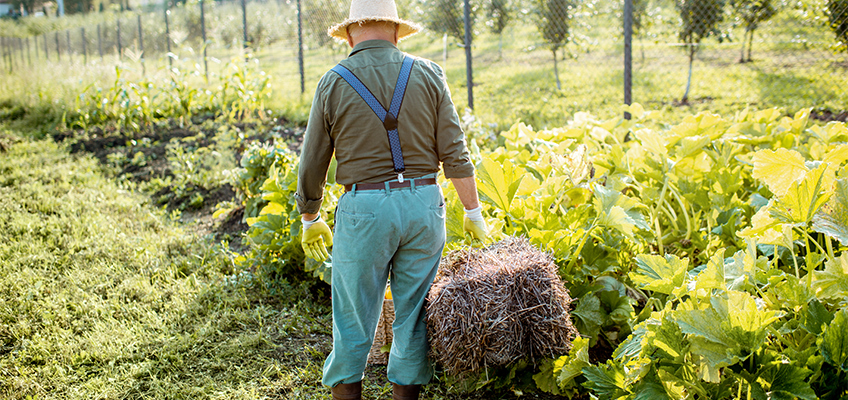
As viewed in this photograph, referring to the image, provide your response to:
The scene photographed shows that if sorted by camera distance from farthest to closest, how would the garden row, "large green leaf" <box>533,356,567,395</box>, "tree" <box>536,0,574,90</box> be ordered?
"tree" <box>536,0,574,90</box>
"large green leaf" <box>533,356,567,395</box>
the garden row

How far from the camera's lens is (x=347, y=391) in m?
2.10

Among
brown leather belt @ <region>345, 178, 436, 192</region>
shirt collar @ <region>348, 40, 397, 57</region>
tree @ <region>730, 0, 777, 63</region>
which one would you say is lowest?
brown leather belt @ <region>345, 178, 436, 192</region>

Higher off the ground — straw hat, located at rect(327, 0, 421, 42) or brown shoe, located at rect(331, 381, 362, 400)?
straw hat, located at rect(327, 0, 421, 42)

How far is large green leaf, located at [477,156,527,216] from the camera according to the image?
92.5 inches

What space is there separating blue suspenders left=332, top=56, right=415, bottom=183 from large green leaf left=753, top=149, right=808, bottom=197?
1.19m

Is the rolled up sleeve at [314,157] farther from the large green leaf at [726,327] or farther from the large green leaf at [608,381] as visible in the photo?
the large green leaf at [726,327]

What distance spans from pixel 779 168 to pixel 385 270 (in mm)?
1388

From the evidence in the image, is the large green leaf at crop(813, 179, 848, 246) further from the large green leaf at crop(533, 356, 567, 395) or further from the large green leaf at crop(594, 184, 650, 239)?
the large green leaf at crop(533, 356, 567, 395)

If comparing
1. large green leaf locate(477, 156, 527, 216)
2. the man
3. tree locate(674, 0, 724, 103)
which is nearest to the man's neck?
the man

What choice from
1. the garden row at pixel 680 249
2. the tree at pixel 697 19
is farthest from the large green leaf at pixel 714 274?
the tree at pixel 697 19

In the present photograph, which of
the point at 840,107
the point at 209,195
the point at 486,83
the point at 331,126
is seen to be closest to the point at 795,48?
the point at 840,107

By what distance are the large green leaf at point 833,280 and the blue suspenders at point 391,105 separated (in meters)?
1.31

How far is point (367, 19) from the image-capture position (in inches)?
76.2

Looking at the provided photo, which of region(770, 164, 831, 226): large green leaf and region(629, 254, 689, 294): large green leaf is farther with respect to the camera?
region(629, 254, 689, 294): large green leaf
